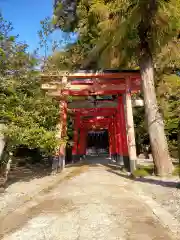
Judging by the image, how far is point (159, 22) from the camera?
329 inches

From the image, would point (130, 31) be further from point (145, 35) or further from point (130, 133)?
point (130, 133)

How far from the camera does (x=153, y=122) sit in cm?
874

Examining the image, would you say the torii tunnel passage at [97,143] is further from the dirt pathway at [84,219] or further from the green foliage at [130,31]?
the dirt pathway at [84,219]

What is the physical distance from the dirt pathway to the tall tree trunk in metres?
2.97

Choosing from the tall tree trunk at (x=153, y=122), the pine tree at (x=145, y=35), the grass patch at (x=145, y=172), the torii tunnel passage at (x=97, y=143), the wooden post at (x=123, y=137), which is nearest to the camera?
the pine tree at (x=145, y=35)

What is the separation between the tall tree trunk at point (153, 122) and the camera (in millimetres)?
8516

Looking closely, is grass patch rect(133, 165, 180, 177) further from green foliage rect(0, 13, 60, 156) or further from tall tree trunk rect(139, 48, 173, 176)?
green foliage rect(0, 13, 60, 156)

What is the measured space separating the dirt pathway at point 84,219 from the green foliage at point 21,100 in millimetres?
1746

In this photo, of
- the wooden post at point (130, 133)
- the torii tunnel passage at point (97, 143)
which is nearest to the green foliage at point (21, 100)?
the wooden post at point (130, 133)

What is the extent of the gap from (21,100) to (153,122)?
4579 millimetres

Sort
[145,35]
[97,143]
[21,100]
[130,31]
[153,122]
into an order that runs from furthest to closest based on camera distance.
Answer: [97,143], [145,35], [153,122], [130,31], [21,100]

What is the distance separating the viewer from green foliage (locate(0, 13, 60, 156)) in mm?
6621

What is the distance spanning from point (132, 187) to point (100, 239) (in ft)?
13.4

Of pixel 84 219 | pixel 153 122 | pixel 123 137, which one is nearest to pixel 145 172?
pixel 153 122
